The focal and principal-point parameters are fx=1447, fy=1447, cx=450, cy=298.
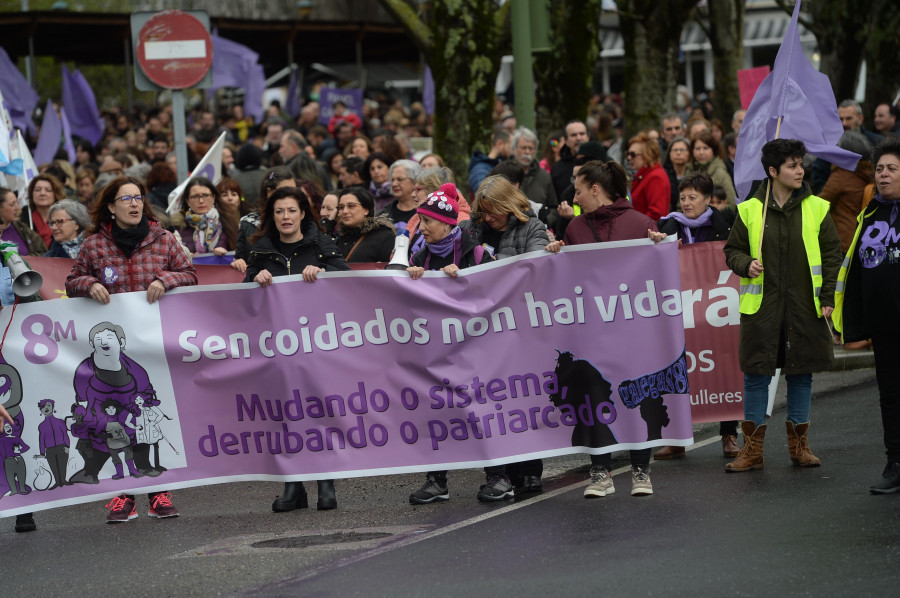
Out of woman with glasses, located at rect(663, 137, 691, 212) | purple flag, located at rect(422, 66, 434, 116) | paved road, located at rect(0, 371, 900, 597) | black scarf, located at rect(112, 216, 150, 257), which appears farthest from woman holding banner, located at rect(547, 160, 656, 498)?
purple flag, located at rect(422, 66, 434, 116)

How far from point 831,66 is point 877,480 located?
578 inches

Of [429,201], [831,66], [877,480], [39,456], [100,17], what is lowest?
[877,480]

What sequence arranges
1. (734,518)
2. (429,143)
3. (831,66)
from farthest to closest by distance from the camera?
(429,143), (831,66), (734,518)

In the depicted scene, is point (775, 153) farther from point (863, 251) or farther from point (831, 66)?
point (831, 66)

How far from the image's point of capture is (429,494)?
8133mm

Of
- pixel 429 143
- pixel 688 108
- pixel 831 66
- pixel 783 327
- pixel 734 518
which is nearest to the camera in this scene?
pixel 734 518

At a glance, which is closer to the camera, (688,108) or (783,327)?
(783,327)

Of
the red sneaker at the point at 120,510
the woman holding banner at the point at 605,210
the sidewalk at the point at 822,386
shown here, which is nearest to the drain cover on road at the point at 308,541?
the red sneaker at the point at 120,510

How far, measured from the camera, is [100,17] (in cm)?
2734

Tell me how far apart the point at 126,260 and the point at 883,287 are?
4213mm

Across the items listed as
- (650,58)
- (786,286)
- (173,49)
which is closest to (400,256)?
(786,286)

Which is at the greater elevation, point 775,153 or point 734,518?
point 775,153

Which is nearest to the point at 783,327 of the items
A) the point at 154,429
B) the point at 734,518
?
the point at 734,518

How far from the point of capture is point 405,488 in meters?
8.72
